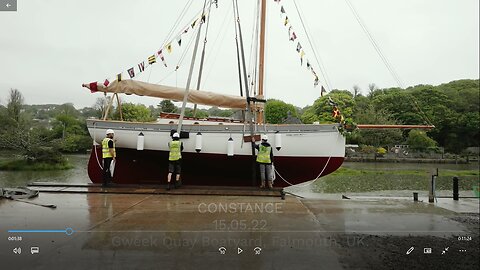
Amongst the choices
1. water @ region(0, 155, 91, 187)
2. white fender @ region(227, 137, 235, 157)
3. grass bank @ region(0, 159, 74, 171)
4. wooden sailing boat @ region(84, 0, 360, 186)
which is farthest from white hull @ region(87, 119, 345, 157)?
water @ region(0, 155, 91, 187)

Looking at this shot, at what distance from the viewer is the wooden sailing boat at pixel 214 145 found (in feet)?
34.0

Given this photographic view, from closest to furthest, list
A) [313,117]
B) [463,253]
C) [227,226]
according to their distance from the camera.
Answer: [463,253] → [227,226] → [313,117]

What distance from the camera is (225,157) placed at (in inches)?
414

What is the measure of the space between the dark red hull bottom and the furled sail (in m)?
1.80

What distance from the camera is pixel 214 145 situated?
1045 cm

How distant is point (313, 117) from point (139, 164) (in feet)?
158

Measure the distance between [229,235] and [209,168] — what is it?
6.57m

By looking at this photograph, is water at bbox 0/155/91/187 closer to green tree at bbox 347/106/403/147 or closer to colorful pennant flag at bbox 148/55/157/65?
colorful pennant flag at bbox 148/55/157/65

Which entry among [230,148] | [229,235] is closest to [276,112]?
[230,148]

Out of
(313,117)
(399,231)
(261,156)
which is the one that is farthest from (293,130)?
(313,117)

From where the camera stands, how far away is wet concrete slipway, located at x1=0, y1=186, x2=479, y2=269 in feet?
11.0

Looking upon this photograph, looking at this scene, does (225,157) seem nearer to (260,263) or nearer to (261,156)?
(261,156)

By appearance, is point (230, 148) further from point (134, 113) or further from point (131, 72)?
point (134, 113)

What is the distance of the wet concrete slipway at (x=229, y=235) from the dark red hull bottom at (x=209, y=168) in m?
3.66
